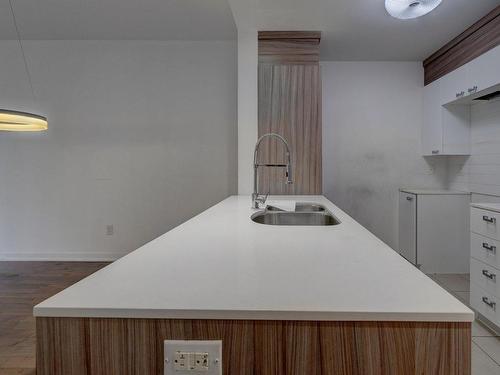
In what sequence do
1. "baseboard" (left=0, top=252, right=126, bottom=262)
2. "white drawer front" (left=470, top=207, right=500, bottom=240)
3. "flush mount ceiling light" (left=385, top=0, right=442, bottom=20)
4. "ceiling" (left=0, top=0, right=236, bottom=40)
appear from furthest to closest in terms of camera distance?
"baseboard" (left=0, top=252, right=126, bottom=262), "ceiling" (left=0, top=0, right=236, bottom=40), "white drawer front" (left=470, top=207, right=500, bottom=240), "flush mount ceiling light" (left=385, top=0, right=442, bottom=20)

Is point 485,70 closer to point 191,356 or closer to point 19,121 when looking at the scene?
point 191,356

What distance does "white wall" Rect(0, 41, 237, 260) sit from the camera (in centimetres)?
416

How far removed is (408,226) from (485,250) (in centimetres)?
153

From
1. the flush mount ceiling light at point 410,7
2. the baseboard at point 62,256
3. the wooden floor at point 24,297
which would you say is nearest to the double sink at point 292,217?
the flush mount ceiling light at point 410,7

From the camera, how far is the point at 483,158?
351 cm

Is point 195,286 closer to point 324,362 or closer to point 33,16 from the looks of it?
point 324,362

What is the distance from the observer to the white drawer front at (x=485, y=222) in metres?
2.31

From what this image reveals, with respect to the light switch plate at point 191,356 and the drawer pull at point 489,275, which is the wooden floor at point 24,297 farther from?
the drawer pull at point 489,275

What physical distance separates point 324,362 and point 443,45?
3.92 meters

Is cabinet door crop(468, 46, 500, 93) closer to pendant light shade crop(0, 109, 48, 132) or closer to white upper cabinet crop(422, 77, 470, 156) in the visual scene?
white upper cabinet crop(422, 77, 470, 156)

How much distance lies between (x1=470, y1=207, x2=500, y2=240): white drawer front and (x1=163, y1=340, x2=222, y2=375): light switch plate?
2.32m

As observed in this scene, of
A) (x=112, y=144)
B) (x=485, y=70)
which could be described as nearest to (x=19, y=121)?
(x=112, y=144)

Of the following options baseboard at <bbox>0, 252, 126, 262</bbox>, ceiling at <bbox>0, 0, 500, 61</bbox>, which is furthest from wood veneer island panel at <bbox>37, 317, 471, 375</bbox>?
baseboard at <bbox>0, 252, 126, 262</bbox>

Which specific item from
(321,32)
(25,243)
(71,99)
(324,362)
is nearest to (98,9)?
(71,99)
